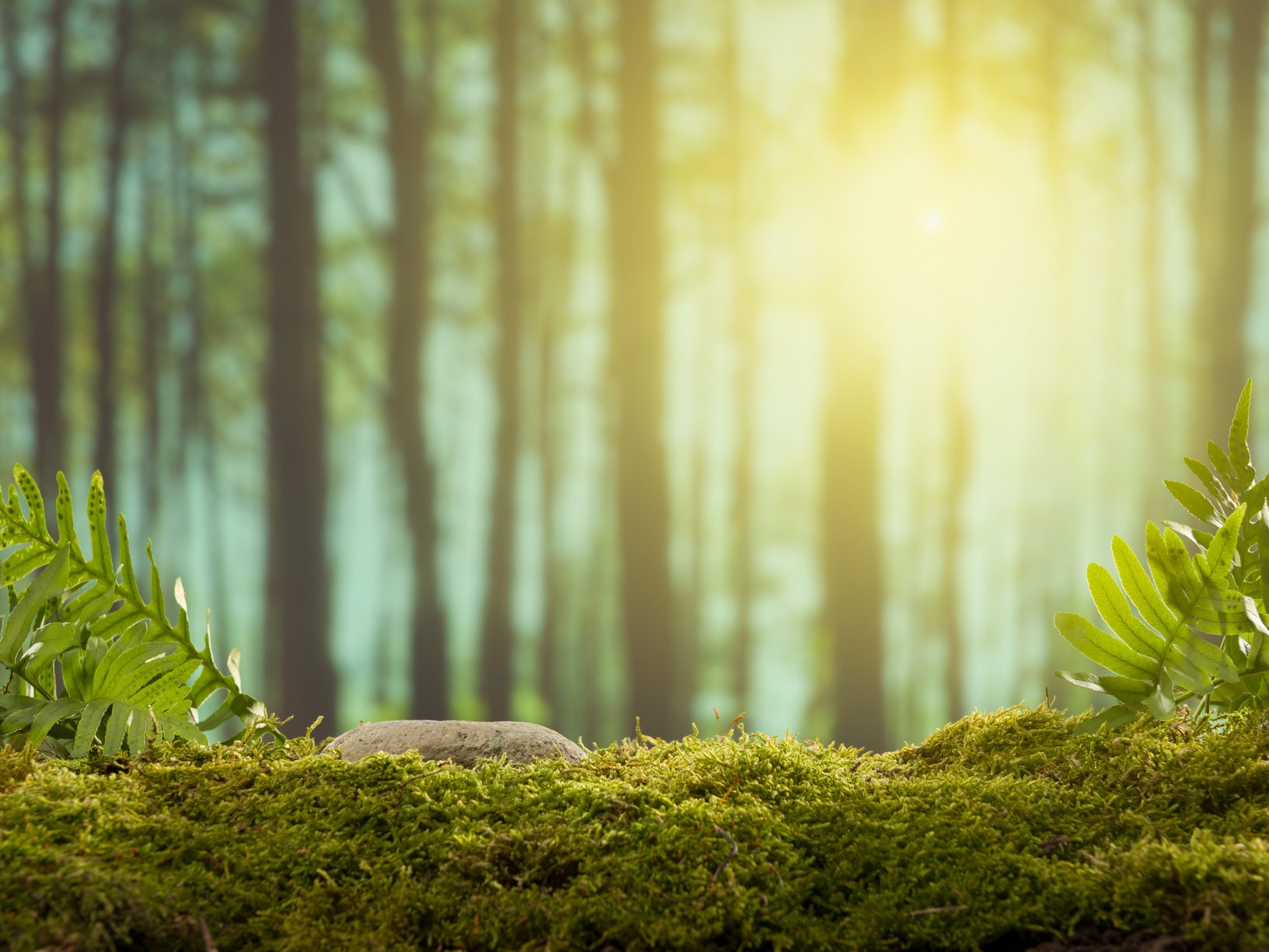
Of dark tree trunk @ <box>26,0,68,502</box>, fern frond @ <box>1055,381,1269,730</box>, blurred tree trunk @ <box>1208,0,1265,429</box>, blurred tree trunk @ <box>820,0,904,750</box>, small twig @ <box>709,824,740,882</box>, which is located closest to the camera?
small twig @ <box>709,824,740,882</box>

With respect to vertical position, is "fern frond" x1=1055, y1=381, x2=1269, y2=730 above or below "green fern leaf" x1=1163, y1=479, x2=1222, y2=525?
below

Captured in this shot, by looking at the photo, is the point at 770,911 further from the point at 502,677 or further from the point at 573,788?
the point at 502,677

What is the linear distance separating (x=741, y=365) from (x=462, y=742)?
610 cm

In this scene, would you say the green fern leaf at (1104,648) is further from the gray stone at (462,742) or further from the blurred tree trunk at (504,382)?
the blurred tree trunk at (504,382)

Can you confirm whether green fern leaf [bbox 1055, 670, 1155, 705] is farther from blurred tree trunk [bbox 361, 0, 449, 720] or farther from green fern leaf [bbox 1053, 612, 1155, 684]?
blurred tree trunk [bbox 361, 0, 449, 720]

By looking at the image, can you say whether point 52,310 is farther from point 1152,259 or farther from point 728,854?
point 1152,259

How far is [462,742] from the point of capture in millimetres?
2039

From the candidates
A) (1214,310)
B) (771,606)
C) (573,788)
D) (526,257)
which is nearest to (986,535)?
(771,606)

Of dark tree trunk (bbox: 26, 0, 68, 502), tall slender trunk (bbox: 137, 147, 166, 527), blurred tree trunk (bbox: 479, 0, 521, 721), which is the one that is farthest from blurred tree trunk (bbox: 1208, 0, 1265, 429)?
dark tree trunk (bbox: 26, 0, 68, 502)

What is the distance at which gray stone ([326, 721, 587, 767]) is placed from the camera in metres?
2.00

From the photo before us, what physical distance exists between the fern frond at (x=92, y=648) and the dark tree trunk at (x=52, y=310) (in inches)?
246

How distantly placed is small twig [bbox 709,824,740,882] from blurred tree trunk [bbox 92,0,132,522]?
741 cm

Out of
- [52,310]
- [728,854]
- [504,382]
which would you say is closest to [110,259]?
[52,310]

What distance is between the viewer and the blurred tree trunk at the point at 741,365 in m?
→ 7.56
